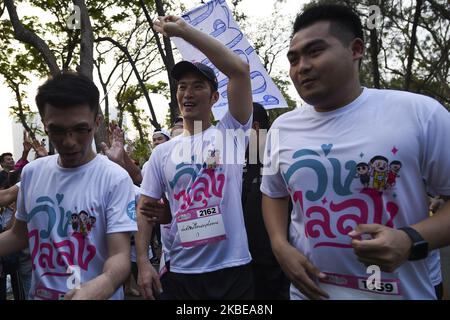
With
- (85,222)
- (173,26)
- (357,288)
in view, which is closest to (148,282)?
(85,222)

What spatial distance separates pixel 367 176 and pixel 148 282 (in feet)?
4.43

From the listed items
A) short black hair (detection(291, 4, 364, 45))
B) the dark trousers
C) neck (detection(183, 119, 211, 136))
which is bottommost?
the dark trousers

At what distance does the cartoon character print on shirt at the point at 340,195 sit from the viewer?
1665 mm

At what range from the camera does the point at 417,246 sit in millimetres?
1537

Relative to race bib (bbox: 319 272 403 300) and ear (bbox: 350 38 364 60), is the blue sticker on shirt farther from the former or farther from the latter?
ear (bbox: 350 38 364 60)

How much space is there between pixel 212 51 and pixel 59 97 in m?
0.75

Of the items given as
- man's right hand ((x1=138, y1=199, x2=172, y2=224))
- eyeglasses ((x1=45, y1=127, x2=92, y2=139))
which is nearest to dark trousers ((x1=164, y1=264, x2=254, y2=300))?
man's right hand ((x1=138, y1=199, x2=172, y2=224))

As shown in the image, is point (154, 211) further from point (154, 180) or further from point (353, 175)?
point (353, 175)

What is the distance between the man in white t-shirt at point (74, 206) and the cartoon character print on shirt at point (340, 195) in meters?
0.76

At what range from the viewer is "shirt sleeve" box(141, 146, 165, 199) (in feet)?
8.91

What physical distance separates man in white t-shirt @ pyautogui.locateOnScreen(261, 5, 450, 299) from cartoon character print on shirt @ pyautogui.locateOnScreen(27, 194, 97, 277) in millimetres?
807

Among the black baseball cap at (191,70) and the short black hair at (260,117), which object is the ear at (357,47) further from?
the short black hair at (260,117)

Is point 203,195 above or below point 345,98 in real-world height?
below
